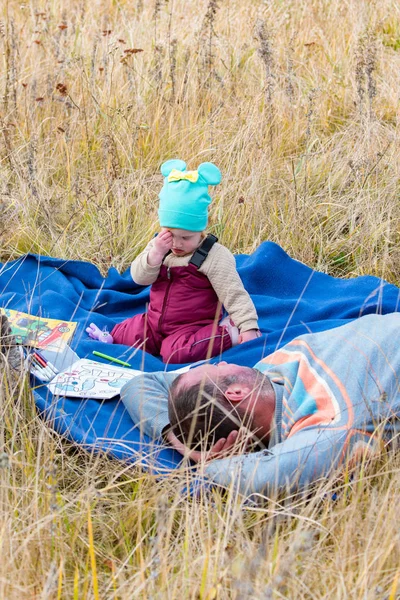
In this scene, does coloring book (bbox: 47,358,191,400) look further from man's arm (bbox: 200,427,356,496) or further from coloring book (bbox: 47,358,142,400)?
man's arm (bbox: 200,427,356,496)

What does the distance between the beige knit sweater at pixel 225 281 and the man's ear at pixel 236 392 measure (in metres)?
0.96

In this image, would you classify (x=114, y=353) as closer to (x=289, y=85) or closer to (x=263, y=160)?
(x=263, y=160)

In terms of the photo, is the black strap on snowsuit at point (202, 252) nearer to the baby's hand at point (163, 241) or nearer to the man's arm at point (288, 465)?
the baby's hand at point (163, 241)

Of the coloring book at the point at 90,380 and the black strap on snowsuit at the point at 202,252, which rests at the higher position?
the black strap on snowsuit at the point at 202,252

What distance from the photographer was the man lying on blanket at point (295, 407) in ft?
9.05

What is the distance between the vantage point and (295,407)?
3.08 meters

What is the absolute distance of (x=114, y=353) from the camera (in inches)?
157

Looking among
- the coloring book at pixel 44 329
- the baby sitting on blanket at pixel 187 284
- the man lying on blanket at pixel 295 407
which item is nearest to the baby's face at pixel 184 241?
A: the baby sitting on blanket at pixel 187 284

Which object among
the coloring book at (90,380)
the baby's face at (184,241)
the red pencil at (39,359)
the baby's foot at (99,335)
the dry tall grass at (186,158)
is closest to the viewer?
the dry tall grass at (186,158)

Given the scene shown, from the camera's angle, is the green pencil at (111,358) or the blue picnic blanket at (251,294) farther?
the blue picnic blanket at (251,294)

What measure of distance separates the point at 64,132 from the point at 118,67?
0.92 metres

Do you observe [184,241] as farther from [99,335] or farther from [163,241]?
[99,335]

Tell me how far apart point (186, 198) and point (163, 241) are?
0.83ft

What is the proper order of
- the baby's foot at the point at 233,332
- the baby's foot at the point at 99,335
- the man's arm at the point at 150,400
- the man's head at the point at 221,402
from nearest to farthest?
the man's head at the point at 221,402, the man's arm at the point at 150,400, the baby's foot at the point at 233,332, the baby's foot at the point at 99,335
